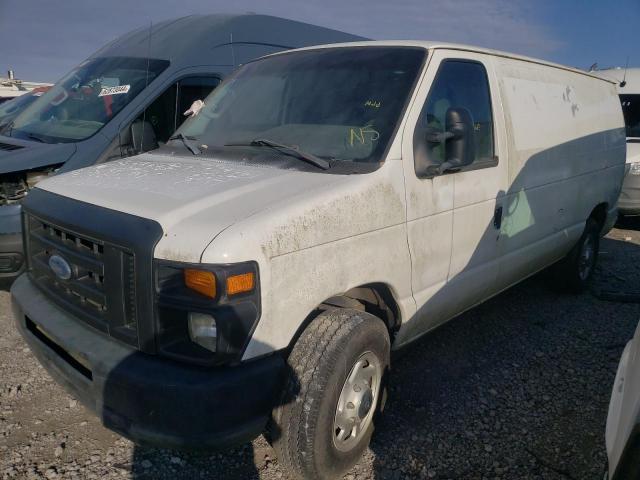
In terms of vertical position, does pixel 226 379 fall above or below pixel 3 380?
above

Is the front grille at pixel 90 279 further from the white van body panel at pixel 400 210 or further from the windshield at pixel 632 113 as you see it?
the windshield at pixel 632 113

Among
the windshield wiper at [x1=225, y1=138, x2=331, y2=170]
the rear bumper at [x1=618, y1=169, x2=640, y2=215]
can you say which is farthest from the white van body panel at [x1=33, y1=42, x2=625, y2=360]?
the rear bumper at [x1=618, y1=169, x2=640, y2=215]

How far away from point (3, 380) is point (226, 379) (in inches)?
87.5

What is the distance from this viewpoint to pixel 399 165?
110 inches

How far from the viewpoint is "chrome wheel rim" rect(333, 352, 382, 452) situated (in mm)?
2592

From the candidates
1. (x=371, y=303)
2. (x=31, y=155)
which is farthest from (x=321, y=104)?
(x=31, y=155)

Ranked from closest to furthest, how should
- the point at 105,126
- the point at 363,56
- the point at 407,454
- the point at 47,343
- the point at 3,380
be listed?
the point at 47,343 < the point at 407,454 < the point at 363,56 < the point at 3,380 < the point at 105,126

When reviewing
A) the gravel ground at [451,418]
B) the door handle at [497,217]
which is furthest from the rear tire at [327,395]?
the door handle at [497,217]

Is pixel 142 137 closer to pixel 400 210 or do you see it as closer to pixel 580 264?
pixel 400 210

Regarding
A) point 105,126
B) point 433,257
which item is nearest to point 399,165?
point 433,257

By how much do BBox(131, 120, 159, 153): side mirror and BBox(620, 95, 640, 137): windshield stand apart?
825 centimetres

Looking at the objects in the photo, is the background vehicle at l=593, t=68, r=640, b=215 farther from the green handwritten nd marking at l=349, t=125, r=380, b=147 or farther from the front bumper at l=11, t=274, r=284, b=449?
the front bumper at l=11, t=274, r=284, b=449

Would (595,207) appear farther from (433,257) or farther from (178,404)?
(178,404)

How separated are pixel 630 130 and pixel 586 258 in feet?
17.2
